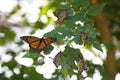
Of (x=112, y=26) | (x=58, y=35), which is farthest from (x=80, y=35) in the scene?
(x=112, y=26)

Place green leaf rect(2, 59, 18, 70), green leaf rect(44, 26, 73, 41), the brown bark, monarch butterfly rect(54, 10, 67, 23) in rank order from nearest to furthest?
green leaf rect(44, 26, 73, 41) < monarch butterfly rect(54, 10, 67, 23) < green leaf rect(2, 59, 18, 70) < the brown bark

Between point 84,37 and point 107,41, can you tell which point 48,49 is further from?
point 107,41

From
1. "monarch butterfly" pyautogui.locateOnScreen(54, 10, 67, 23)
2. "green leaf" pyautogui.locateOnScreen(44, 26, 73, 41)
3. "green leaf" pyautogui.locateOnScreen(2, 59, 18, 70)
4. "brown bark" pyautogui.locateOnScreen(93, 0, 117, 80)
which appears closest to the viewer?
"green leaf" pyautogui.locateOnScreen(44, 26, 73, 41)

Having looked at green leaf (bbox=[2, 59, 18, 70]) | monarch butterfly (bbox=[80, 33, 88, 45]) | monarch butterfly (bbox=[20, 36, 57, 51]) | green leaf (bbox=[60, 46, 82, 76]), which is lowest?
green leaf (bbox=[60, 46, 82, 76])

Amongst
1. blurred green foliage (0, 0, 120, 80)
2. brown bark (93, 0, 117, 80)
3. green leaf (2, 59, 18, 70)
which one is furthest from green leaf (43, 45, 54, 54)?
brown bark (93, 0, 117, 80)

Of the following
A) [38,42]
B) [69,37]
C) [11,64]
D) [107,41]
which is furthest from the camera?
[107,41]

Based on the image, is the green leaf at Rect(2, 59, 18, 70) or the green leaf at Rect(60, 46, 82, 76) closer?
the green leaf at Rect(60, 46, 82, 76)

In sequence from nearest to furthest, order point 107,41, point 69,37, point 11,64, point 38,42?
1. point 69,37
2. point 38,42
3. point 11,64
4. point 107,41

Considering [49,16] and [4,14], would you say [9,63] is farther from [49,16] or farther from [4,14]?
[4,14]

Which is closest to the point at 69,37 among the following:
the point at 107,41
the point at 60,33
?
the point at 60,33

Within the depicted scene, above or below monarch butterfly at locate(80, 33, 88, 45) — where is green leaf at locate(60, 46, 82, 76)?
below

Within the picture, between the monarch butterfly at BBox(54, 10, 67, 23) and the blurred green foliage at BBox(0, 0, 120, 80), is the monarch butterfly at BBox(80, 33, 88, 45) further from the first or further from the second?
the monarch butterfly at BBox(54, 10, 67, 23)
